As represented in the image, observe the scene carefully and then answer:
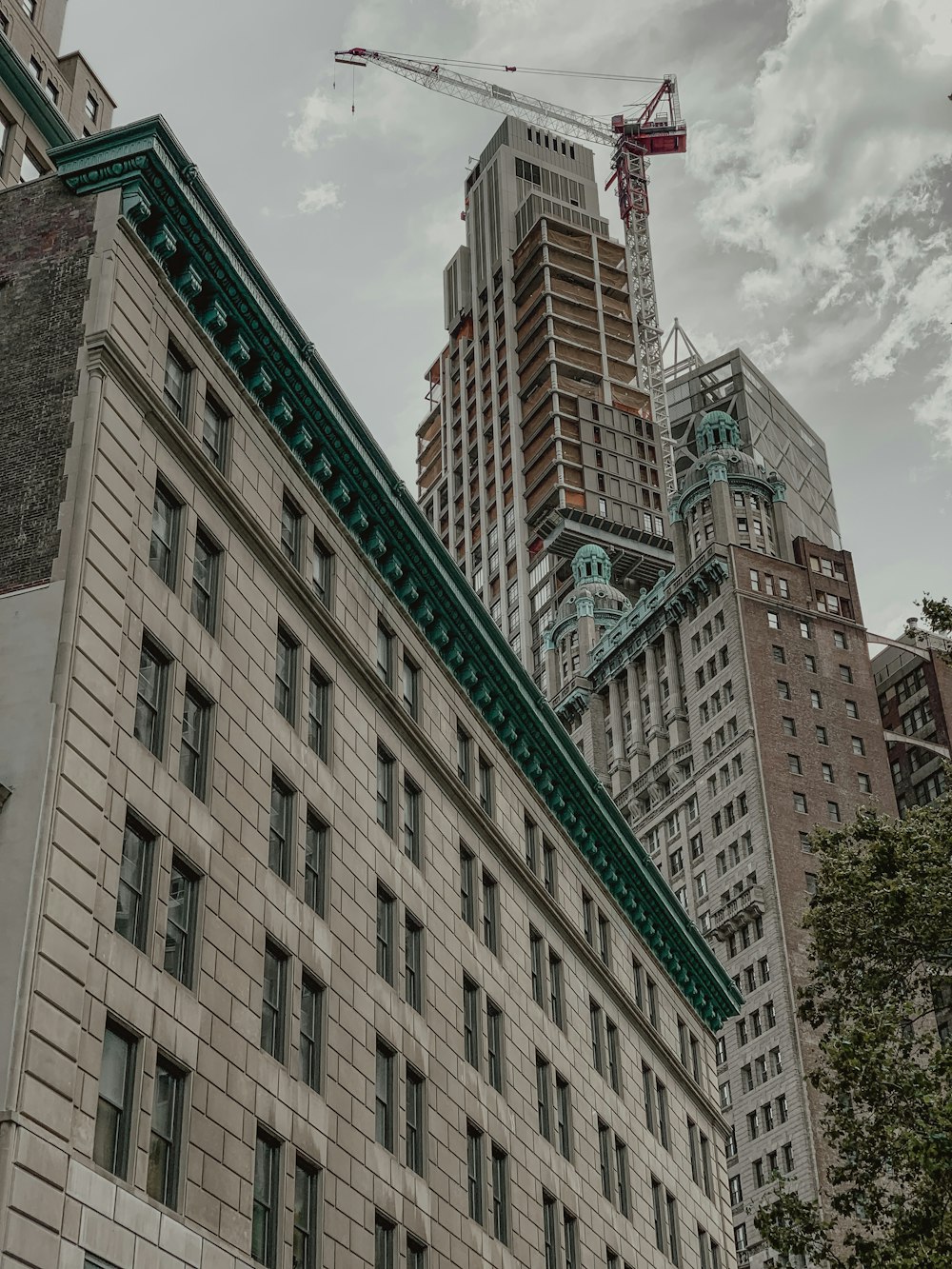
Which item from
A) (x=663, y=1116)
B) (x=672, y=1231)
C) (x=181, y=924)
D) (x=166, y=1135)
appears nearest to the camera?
(x=166, y=1135)

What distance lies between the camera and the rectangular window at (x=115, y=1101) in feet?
88.5

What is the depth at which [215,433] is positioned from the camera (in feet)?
127

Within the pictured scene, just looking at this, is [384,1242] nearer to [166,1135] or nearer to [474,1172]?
[474,1172]

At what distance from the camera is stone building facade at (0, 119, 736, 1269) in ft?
91.7

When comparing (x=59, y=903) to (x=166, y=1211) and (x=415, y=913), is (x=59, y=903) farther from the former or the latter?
(x=415, y=913)

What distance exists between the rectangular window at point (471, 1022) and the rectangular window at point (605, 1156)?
976 centimetres

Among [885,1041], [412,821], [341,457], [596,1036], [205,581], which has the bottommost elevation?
[885,1041]

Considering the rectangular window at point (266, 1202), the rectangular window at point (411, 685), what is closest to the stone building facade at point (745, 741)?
the rectangular window at point (411, 685)

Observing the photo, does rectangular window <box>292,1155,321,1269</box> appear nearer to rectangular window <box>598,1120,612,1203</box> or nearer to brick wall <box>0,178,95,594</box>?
brick wall <box>0,178,95,594</box>

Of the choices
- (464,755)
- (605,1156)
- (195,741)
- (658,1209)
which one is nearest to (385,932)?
(195,741)

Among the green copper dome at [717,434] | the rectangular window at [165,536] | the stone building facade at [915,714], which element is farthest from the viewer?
the green copper dome at [717,434]

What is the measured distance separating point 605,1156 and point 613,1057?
13.6ft

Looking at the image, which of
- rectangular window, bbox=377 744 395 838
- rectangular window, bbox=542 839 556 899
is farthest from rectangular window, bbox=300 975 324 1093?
rectangular window, bbox=542 839 556 899

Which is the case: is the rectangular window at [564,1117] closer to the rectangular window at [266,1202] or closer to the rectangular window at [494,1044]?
the rectangular window at [494,1044]
